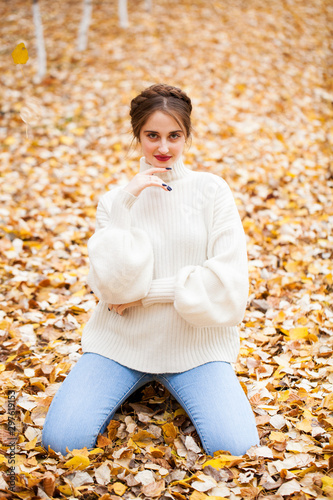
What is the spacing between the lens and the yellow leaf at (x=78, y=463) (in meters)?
1.86

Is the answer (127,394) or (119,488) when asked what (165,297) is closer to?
(127,394)

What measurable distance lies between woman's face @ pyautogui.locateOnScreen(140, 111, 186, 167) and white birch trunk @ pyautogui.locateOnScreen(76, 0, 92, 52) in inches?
262

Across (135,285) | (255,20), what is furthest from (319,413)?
(255,20)

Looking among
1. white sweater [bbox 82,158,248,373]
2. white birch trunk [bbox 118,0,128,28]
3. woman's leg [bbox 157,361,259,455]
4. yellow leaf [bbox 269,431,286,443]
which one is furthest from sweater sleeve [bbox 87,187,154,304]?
white birch trunk [bbox 118,0,128,28]

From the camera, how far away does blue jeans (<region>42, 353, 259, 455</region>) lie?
1.94 metres

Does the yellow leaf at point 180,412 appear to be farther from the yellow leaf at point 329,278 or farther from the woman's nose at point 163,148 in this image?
the yellow leaf at point 329,278

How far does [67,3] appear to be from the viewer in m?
10.0

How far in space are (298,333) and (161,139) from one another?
5.20ft

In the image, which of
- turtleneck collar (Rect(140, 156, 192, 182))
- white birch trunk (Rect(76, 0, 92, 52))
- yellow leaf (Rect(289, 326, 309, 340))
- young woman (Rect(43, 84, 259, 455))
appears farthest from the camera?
white birch trunk (Rect(76, 0, 92, 52))

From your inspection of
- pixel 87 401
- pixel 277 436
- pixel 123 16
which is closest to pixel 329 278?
pixel 277 436

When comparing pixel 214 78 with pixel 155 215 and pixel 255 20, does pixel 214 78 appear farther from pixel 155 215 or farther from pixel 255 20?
pixel 155 215

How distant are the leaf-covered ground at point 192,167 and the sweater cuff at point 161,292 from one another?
632mm

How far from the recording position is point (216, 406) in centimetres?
198

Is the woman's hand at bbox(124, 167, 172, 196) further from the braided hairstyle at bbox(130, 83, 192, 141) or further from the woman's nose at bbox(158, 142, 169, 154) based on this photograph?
the braided hairstyle at bbox(130, 83, 192, 141)
